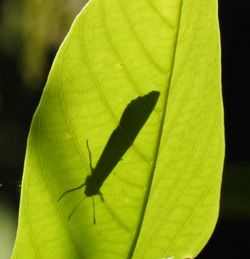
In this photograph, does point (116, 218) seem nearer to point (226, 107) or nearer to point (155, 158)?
point (155, 158)

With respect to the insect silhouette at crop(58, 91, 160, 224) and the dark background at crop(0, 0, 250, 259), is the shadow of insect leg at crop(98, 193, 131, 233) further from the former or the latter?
the dark background at crop(0, 0, 250, 259)

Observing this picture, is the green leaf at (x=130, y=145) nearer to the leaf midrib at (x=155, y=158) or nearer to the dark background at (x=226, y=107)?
the leaf midrib at (x=155, y=158)

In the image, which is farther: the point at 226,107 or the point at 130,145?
the point at 226,107

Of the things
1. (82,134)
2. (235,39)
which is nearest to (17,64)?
(235,39)

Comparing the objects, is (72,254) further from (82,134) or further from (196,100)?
(196,100)

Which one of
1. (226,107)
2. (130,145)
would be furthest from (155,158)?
(226,107)

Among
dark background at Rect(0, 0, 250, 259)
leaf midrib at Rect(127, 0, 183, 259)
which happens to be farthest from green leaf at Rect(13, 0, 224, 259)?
dark background at Rect(0, 0, 250, 259)

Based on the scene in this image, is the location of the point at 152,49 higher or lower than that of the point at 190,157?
higher
